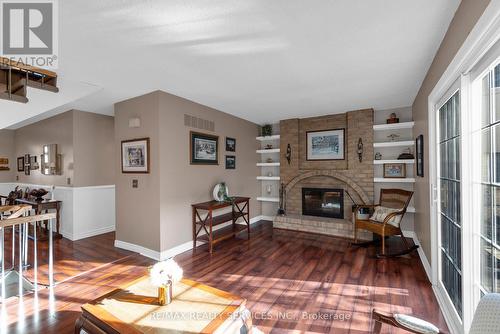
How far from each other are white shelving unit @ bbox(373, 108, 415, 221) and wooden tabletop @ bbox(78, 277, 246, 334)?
3.94m

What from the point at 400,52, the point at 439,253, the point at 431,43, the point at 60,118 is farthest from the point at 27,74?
the point at 439,253

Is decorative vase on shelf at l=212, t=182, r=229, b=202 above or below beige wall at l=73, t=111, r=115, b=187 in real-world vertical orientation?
below

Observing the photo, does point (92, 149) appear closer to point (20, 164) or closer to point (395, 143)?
point (20, 164)

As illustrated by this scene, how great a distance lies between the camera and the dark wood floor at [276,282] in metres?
2.02

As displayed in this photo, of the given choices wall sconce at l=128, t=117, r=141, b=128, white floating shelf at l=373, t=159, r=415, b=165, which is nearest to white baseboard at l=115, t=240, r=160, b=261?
wall sconce at l=128, t=117, r=141, b=128

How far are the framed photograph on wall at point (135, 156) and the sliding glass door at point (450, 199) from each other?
3617 mm

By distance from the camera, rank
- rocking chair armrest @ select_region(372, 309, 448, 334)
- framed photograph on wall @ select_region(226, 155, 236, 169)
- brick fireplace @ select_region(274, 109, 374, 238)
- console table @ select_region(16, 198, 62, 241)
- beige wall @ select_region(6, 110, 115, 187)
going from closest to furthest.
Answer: rocking chair armrest @ select_region(372, 309, 448, 334) → console table @ select_region(16, 198, 62, 241) → beige wall @ select_region(6, 110, 115, 187) → brick fireplace @ select_region(274, 109, 374, 238) → framed photograph on wall @ select_region(226, 155, 236, 169)

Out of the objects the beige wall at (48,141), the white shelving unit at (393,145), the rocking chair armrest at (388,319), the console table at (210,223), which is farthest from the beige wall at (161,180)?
the white shelving unit at (393,145)

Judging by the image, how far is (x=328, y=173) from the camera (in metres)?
4.92

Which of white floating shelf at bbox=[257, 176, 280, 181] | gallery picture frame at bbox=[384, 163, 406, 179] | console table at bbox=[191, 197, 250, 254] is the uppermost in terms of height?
gallery picture frame at bbox=[384, 163, 406, 179]

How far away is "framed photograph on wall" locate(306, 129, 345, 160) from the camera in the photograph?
488cm

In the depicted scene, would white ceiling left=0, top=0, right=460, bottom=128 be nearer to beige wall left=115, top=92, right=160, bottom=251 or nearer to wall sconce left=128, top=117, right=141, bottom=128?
beige wall left=115, top=92, right=160, bottom=251

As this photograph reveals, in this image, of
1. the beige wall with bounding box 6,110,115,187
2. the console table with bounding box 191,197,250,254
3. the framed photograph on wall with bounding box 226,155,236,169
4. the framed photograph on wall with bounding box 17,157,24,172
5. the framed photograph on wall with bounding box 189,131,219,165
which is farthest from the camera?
the framed photograph on wall with bounding box 17,157,24,172

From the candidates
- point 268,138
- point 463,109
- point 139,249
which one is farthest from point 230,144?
point 463,109
